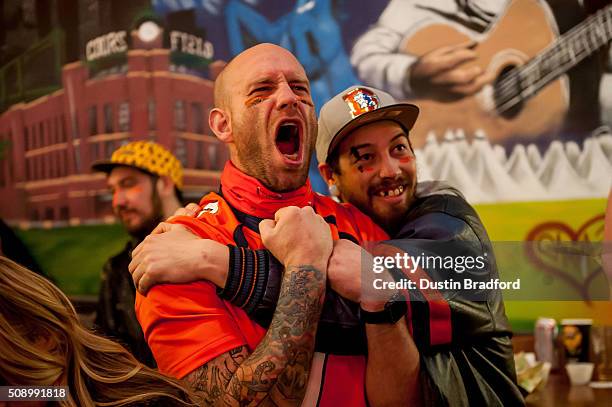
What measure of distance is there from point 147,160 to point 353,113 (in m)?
0.62

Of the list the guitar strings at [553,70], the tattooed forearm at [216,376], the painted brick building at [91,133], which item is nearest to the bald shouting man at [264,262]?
the tattooed forearm at [216,376]

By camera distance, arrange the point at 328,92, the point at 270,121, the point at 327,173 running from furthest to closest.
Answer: the point at 328,92 < the point at 327,173 < the point at 270,121

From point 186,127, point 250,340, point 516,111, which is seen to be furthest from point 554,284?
point 186,127

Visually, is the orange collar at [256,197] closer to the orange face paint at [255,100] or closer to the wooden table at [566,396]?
the orange face paint at [255,100]

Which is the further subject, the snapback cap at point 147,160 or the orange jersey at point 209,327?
the snapback cap at point 147,160

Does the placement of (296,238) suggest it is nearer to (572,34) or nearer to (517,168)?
(517,168)

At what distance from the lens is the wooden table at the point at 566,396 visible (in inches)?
72.4

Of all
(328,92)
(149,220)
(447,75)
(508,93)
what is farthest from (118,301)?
(508,93)

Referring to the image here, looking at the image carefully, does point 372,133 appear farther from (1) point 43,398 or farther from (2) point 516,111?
(1) point 43,398

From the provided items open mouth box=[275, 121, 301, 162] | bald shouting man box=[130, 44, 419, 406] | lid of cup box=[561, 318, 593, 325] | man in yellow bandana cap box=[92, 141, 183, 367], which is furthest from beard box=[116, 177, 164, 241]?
lid of cup box=[561, 318, 593, 325]

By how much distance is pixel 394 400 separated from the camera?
1641 mm

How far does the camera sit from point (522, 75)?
1.91 meters

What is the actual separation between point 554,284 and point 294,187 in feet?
2.16

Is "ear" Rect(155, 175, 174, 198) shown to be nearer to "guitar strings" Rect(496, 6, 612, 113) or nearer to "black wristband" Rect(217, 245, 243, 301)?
"black wristband" Rect(217, 245, 243, 301)
